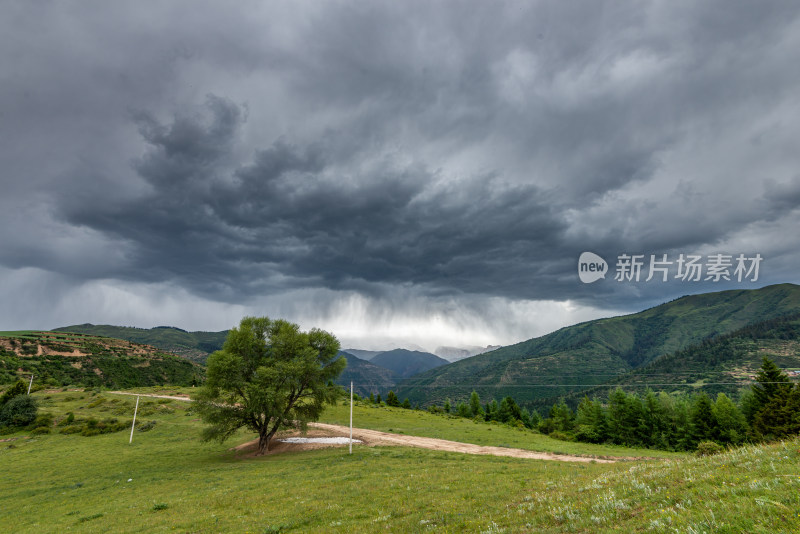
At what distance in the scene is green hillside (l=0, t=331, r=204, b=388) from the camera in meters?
122

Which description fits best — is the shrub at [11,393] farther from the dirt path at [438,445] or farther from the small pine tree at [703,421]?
the small pine tree at [703,421]

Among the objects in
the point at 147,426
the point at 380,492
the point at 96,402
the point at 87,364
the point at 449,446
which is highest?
the point at 87,364

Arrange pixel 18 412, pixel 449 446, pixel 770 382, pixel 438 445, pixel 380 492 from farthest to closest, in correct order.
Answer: pixel 18 412, pixel 770 382, pixel 438 445, pixel 449 446, pixel 380 492

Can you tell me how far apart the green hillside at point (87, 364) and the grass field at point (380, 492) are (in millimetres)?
96799

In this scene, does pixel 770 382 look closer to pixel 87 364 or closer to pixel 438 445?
pixel 438 445

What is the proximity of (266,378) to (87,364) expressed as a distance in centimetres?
16026

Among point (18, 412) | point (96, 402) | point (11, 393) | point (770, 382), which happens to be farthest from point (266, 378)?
point (770, 382)

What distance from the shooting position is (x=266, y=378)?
124ft

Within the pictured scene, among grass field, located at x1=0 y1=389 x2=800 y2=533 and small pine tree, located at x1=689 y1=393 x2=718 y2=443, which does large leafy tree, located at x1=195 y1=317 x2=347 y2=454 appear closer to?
grass field, located at x1=0 y1=389 x2=800 y2=533

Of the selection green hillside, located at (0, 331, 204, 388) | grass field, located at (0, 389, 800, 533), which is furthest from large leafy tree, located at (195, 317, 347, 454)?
green hillside, located at (0, 331, 204, 388)

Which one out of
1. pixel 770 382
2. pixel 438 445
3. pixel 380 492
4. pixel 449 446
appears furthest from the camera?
pixel 770 382

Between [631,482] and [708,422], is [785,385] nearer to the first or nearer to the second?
[708,422]

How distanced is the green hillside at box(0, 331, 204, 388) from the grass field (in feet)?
318

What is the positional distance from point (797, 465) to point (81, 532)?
30557 mm
